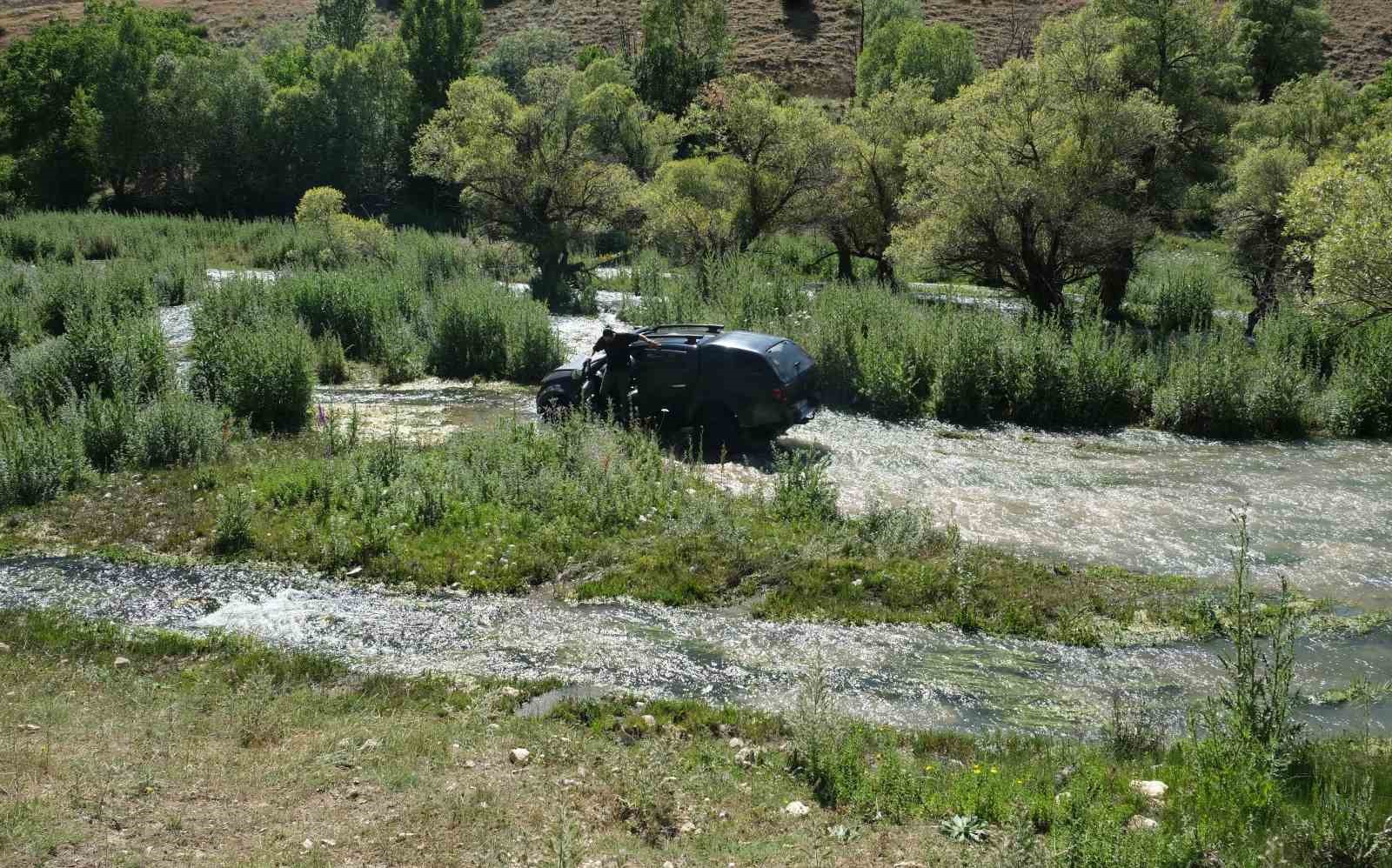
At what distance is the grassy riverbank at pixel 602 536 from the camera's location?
470 inches

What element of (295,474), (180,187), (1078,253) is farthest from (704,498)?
(180,187)

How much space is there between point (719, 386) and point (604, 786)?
385 inches

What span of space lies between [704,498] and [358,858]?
8561mm

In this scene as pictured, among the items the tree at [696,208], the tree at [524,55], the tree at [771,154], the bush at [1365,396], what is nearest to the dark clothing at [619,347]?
the bush at [1365,396]

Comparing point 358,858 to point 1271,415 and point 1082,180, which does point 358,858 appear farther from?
point 1082,180

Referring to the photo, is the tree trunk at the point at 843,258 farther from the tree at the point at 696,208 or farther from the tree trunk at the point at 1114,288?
the tree trunk at the point at 1114,288

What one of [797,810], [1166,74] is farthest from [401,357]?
[1166,74]

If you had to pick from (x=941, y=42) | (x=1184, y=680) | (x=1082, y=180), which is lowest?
(x=1184, y=680)

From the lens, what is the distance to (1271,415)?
19609 mm

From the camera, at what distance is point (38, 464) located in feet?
50.0

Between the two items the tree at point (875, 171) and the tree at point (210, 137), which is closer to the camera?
the tree at point (875, 171)

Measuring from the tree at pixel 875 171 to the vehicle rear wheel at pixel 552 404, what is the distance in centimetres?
1813

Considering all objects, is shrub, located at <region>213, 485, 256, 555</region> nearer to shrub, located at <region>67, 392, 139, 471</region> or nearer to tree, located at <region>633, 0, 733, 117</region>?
shrub, located at <region>67, 392, 139, 471</region>

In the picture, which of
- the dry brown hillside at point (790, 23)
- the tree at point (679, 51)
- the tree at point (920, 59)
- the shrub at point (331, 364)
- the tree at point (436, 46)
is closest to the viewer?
the shrub at point (331, 364)
